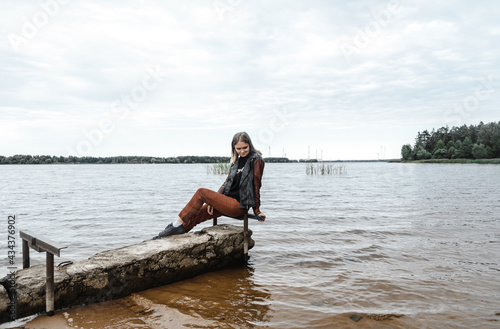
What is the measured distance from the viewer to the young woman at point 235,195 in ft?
18.2

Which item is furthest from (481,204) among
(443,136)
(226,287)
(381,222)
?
(443,136)

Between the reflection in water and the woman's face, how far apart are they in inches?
81.8

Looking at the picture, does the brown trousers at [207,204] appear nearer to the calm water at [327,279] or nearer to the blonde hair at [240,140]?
the blonde hair at [240,140]

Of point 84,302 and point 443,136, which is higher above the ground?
point 443,136

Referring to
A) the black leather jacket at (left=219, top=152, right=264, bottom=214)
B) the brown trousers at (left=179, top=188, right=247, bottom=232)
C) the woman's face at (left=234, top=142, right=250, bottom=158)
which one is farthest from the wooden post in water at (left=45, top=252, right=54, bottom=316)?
the woman's face at (left=234, top=142, right=250, bottom=158)

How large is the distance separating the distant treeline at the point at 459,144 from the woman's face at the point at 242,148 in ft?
357

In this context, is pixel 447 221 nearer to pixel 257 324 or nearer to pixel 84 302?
pixel 257 324

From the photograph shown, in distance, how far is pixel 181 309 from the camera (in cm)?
420

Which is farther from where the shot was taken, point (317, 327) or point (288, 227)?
point (288, 227)

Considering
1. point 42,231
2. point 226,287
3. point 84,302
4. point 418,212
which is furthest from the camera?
point 418,212

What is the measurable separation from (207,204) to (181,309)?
1918 mm

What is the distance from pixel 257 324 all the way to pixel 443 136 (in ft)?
459

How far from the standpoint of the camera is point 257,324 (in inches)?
151

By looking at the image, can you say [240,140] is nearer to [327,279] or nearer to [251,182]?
[251,182]
